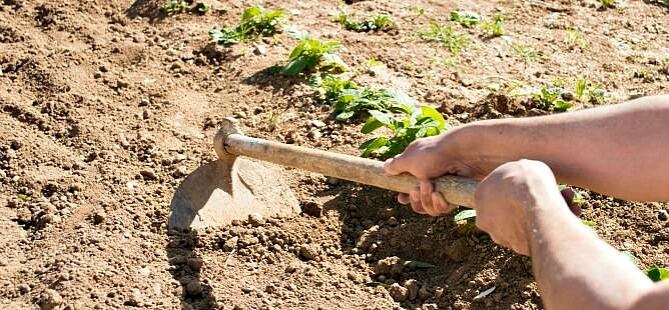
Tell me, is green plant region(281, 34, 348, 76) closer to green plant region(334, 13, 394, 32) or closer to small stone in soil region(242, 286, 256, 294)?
green plant region(334, 13, 394, 32)

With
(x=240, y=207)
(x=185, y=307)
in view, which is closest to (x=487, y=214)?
(x=185, y=307)

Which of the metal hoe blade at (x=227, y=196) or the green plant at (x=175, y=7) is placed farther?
the green plant at (x=175, y=7)

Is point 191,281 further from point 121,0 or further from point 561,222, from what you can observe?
point 121,0

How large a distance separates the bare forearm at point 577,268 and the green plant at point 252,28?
3.24m

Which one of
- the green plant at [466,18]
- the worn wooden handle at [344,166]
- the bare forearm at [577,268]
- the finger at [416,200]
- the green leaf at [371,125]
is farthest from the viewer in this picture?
the green plant at [466,18]

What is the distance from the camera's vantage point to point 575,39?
220 inches

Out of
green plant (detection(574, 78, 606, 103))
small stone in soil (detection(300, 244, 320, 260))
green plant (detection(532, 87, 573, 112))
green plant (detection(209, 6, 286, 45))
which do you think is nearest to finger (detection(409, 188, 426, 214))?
small stone in soil (detection(300, 244, 320, 260))

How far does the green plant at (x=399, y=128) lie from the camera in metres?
4.30

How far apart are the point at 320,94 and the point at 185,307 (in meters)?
1.57

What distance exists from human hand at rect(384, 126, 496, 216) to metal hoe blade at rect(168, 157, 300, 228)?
99 cm

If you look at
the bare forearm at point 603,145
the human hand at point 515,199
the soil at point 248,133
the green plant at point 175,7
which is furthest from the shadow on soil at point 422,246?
the green plant at point 175,7

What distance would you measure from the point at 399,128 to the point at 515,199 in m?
1.77

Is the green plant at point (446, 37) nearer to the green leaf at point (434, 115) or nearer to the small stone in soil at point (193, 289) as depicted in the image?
the green leaf at point (434, 115)

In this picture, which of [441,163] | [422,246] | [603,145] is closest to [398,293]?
[422,246]
